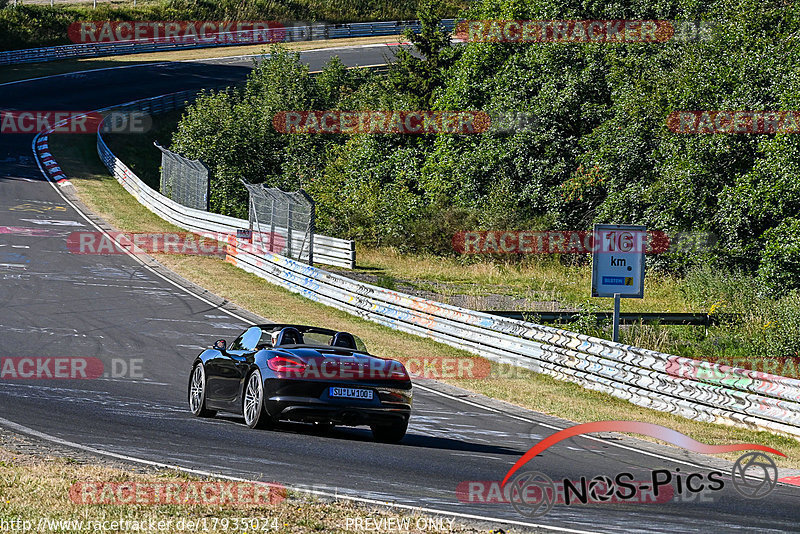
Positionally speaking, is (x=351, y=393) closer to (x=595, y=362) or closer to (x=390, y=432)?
(x=390, y=432)

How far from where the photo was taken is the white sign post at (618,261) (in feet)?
50.1

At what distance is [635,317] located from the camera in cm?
2148

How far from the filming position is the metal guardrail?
20734mm

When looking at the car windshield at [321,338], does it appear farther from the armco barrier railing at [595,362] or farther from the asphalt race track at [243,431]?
the armco barrier railing at [595,362]

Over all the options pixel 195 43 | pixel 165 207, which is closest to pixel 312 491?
pixel 165 207

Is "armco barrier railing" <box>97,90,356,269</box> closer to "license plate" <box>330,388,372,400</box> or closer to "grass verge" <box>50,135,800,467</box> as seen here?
"grass verge" <box>50,135,800,467</box>

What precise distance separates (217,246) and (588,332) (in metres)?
15.6

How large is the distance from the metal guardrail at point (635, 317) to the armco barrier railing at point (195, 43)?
4033 centimetres

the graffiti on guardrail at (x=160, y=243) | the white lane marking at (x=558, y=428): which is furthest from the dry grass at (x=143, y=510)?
the graffiti on guardrail at (x=160, y=243)

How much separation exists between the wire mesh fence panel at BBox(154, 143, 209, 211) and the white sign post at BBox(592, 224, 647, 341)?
66.4 feet

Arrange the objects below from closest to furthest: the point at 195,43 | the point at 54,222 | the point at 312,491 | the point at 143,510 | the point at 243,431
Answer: the point at 143,510 < the point at 312,491 < the point at 243,431 < the point at 54,222 < the point at 195,43

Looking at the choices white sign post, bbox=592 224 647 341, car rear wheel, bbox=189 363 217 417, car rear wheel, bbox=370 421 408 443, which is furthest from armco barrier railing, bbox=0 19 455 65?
car rear wheel, bbox=370 421 408 443

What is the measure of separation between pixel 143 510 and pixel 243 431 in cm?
384

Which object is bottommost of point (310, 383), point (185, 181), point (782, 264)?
point (310, 383)
